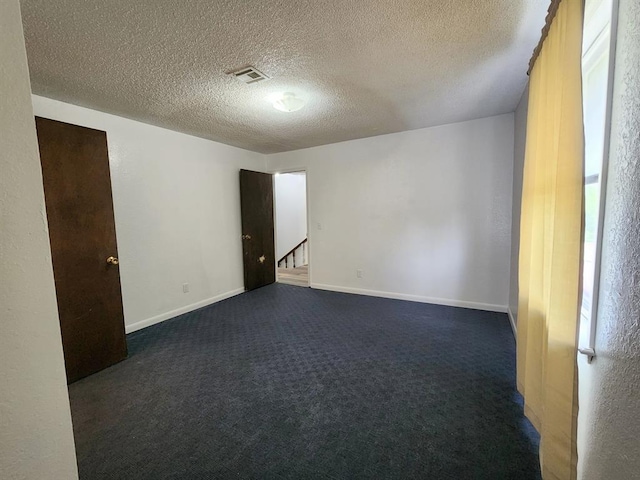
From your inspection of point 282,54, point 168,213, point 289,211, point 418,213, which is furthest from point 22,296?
point 289,211

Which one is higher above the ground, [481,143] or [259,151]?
[259,151]

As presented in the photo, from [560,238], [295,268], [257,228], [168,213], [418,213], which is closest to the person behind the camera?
[560,238]

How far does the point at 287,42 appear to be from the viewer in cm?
177

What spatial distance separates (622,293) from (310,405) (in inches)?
67.7

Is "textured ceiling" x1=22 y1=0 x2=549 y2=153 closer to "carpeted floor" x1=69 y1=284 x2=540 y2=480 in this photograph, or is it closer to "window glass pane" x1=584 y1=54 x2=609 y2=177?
"window glass pane" x1=584 y1=54 x2=609 y2=177

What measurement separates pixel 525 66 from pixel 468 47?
63cm

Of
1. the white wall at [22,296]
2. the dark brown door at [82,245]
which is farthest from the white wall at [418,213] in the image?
the white wall at [22,296]

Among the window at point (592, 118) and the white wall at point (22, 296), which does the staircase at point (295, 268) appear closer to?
the window at point (592, 118)

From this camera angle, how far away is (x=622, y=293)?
0.85m

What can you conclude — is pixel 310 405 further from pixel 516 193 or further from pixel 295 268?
pixel 295 268

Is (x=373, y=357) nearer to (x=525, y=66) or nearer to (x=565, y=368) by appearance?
(x=565, y=368)

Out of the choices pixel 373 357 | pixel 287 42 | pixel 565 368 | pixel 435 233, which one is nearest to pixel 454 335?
pixel 373 357

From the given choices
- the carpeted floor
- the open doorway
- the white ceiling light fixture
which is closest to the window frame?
the carpeted floor

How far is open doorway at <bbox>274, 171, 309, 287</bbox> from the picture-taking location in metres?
6.75
